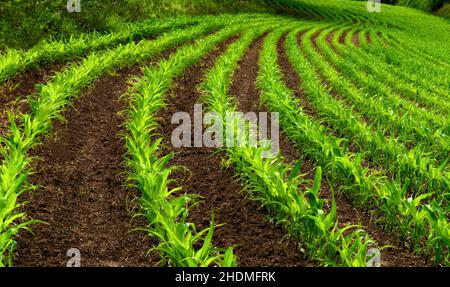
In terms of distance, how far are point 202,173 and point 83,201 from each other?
1.55 meters

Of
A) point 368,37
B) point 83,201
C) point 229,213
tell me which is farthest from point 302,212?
point 368,37

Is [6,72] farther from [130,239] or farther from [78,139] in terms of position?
[130,239]

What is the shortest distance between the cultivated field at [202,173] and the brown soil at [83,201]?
0.02 m

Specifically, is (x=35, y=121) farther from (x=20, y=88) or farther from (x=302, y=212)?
(x=302, y=212)

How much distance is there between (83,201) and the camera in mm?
5336

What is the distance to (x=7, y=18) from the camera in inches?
510

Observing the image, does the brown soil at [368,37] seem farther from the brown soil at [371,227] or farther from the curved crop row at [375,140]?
the brown soil at [371,227]

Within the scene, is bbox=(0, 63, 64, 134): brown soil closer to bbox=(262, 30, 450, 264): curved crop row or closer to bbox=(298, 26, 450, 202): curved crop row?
bbox=(262, 30, 450, 264): curved crop row

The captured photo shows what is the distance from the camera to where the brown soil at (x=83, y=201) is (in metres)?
4.42

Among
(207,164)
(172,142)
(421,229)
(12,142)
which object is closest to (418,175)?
(421,229)

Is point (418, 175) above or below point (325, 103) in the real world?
below

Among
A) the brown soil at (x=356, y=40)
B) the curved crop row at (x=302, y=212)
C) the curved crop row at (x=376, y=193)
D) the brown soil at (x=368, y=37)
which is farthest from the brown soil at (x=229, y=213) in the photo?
the brown soil at (x=368, y=37)
